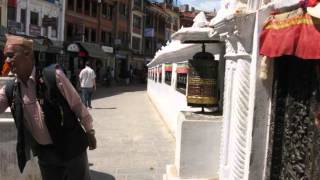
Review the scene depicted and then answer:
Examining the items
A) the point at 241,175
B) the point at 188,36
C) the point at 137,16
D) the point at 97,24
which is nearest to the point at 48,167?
the point at 241,175

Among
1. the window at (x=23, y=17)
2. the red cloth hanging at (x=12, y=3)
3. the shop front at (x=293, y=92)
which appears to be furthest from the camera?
the window at (x=23, y=17)

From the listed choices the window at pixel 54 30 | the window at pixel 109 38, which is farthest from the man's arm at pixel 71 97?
the window at pixel 109 38

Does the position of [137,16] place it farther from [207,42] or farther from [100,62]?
[207,42]

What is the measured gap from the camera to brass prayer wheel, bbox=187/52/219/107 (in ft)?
23.0

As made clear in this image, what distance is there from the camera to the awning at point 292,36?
384 cm

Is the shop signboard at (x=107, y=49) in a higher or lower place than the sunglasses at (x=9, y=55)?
higher

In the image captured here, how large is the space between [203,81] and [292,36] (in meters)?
3.02

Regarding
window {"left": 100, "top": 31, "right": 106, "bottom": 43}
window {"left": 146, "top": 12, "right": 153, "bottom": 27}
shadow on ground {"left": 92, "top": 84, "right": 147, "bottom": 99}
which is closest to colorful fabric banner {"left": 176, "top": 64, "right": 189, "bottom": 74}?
shadow on ground {"left": 92, "top": 84, "right": 147, "bottom": 99}

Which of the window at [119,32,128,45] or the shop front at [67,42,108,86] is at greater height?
the window at [119,32,128,45]

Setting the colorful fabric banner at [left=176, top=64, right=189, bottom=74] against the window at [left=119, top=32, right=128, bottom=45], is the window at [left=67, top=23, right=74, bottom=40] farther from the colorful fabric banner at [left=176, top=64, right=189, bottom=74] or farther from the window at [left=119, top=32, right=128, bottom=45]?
the colorful fabric banner at [left=176, top=64, right=189, bottom=74]

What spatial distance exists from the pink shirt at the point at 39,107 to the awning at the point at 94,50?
44573 millimetres

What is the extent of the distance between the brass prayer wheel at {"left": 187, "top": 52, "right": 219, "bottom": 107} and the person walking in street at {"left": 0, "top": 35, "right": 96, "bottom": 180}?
254 cm

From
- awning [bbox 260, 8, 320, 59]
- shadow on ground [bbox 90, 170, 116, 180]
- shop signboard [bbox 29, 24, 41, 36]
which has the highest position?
shop signboard [bbox 29, 24, 41, 36]

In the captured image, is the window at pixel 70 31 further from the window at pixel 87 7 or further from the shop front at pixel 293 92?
the shop front at pixel 293 92
